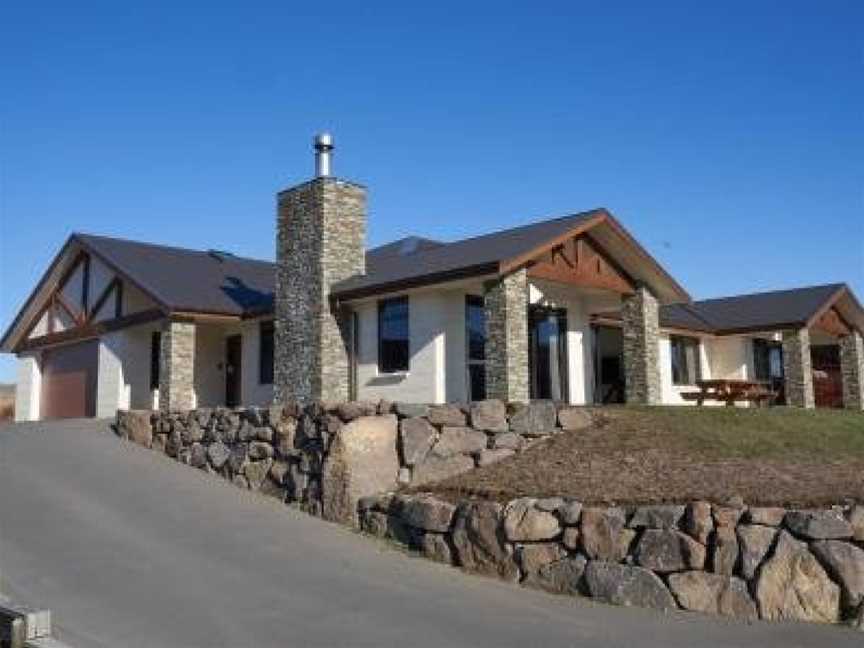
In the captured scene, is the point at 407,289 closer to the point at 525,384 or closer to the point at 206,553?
the point at 525,384

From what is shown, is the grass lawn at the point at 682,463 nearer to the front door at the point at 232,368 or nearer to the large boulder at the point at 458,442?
the large boulder at the point at 458,442

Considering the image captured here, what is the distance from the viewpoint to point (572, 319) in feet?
70.9

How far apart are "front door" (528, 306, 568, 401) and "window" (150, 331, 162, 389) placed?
395 inches

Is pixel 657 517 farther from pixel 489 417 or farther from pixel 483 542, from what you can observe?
pixel 489 417

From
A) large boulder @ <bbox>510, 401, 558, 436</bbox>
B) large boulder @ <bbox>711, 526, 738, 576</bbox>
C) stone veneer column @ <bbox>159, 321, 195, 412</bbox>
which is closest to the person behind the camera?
large boulder @ <bbox>711, 526, 738, 576</bbox>

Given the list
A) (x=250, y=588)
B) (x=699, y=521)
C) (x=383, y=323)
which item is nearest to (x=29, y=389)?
(x=383, y=323)

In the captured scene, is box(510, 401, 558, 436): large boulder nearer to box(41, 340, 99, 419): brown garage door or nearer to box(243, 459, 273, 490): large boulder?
box(243, 459, 273, 490): large boulder

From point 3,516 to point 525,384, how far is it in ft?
29.8

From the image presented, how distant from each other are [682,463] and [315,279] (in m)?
10.4

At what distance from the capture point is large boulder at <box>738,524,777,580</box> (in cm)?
916

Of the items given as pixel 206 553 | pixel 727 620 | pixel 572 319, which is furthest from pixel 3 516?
pixel 572 319

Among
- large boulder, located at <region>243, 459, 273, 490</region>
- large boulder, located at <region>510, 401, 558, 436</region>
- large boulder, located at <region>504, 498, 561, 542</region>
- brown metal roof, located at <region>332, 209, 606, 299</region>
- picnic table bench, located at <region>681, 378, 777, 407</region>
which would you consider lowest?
large boulder, located at <region>504, 498, 561, 542</region>

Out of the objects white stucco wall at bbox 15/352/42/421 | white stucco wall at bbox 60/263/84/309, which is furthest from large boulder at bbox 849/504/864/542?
white stucco wall at bbox 15/352/42/421

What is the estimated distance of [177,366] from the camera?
Result: 21938mm
